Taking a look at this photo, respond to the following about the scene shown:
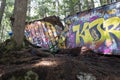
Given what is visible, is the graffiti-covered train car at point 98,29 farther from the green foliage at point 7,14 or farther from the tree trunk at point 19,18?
the green foliage at point 7,14

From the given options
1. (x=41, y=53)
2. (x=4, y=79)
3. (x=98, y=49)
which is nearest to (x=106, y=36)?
(x=98, y=49)

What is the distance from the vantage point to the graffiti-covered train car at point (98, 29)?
10.1 m

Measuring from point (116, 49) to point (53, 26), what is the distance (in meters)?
9.12

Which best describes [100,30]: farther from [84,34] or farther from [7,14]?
[7,14]

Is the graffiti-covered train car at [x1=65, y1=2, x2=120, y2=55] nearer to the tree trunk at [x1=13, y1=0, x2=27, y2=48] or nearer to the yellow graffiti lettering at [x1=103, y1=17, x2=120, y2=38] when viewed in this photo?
the yellow graffiti lettering at [x1=103, y1=17, x2=120, y2=38]

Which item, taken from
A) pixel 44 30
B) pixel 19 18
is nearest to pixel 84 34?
pixel 19 18

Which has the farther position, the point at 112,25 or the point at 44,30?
the point at 44,30

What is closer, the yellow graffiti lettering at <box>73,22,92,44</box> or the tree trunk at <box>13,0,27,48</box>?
the tree trunk at <box>13,0,27,48</box>

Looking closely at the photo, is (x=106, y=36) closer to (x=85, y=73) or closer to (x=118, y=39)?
(x=118, y=39)

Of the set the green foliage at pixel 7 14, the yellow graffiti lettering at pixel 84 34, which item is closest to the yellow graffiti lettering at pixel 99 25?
the yellow graffiti lettering at pixel 84 34

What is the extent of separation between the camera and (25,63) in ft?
24.6

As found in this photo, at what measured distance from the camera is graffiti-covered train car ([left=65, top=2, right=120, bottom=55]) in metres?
10.1

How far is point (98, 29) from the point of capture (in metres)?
11.0

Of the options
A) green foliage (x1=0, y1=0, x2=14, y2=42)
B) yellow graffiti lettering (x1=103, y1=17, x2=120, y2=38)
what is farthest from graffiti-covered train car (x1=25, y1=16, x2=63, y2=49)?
green foliage (x1=0, y1=0, x2=14, y2=42)
